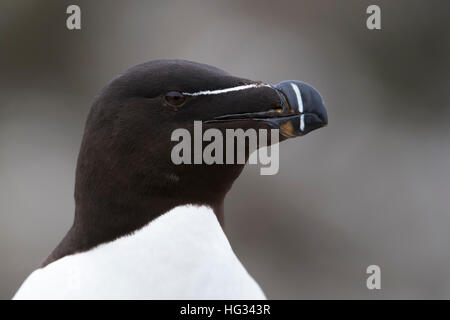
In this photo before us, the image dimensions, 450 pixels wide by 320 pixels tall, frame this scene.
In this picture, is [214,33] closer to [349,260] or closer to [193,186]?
[349,260]

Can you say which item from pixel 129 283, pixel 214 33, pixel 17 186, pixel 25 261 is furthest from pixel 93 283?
pixel 214 33

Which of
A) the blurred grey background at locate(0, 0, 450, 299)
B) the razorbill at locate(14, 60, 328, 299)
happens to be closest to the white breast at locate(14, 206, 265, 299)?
the razorbill at locate(14, 60, 328, 299)

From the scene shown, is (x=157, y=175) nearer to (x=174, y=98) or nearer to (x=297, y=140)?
(x=174, y=98)

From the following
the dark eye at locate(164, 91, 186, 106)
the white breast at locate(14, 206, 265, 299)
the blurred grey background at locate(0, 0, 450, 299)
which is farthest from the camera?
the blurred grey background at locate(0, 0, 450, 299)

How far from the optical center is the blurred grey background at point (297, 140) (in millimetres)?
7590

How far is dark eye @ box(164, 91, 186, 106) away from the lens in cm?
231

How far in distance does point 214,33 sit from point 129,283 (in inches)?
259

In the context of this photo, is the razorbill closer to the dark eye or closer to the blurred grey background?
the dark eye

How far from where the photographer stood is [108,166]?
2.30 m


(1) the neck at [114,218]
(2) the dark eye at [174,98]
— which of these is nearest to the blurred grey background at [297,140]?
(1) the neck at [114,218]

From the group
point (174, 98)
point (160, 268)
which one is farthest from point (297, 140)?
point (160, 268)

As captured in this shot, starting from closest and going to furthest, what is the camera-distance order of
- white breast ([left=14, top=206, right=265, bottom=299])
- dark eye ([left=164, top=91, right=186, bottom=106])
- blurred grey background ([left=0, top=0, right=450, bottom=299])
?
white breast ([left=14, top=206, right=265, bottom=299])
dark eye ([left=164, top=91, right=186, bottom=106])
blurred grey background ([left=0, top=0, right=450, bottom=299])

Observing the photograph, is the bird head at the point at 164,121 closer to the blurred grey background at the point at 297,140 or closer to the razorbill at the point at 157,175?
the razorbill at the point at 157,175

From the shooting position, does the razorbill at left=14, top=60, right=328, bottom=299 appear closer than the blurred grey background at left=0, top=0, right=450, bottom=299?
Yes
